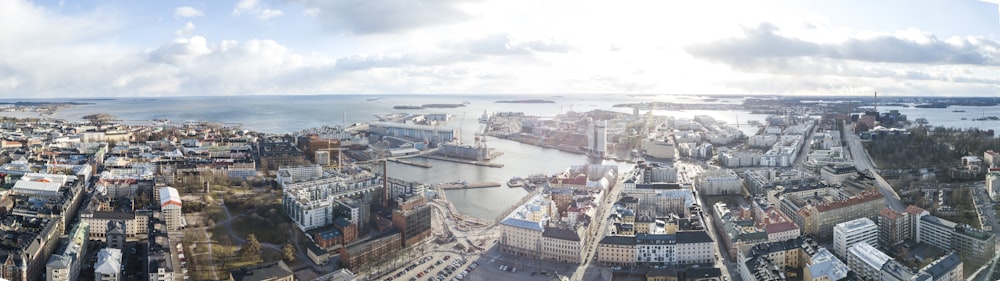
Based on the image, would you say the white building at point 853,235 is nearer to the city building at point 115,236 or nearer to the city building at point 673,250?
the city building at point 673,250

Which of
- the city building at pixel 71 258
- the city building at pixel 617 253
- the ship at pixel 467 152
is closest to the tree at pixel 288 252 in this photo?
the city building at pixel 71 258

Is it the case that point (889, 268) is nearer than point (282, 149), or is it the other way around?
point (889, 268)

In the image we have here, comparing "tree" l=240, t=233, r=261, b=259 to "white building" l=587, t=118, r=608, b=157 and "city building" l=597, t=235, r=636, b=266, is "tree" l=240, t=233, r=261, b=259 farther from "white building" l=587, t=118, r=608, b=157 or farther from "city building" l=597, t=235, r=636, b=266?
"white building" l=587, t=118, r=608, b=157

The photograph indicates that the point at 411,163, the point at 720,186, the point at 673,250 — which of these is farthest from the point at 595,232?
the point at 411,163

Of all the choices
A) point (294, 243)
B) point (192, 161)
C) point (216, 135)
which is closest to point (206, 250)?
point (294, 243)

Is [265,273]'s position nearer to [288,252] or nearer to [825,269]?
[288,252]

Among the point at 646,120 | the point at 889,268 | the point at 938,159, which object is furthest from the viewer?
the point at 646,120

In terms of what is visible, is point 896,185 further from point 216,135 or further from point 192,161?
point 216,135
